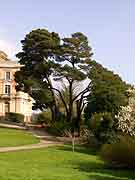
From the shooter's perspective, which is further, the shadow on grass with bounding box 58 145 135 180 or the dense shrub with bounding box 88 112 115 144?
the dense shrub with bounding box 88 112 115 144

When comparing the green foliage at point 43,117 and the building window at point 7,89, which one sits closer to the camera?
the green foliage at point 43,117

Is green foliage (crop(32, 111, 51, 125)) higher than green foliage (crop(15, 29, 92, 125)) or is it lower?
lower

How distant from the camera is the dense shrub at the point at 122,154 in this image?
2605 centimetres

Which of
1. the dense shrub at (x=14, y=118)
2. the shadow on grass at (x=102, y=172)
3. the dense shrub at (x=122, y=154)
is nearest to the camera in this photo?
the shadow on grass at (x=102, y=172)

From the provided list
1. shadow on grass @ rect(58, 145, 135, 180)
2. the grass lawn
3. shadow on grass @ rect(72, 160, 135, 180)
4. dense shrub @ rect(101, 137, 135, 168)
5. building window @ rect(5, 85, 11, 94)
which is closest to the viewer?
shadow on grass @ rect(72, 160, 135, 180)

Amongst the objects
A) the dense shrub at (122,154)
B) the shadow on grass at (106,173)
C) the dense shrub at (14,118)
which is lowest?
the shadow on grass at (106,173)

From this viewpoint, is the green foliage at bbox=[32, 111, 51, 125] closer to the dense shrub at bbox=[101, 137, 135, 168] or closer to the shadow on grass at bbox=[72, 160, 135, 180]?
the shadow on grass at bbox=[72, 160, 135, 180]

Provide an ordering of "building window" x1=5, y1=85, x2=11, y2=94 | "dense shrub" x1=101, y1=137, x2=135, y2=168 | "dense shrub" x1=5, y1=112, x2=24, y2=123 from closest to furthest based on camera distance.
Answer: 1. "dense shrub" x1=101, y1=137, x2=135, y2=168
2. "dense shrub" x1=5, y1=112, x2=24, y2=123
3. "building window" x1=5, y1=85, x2=11, y2=94

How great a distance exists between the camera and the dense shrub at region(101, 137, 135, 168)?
1025 inches

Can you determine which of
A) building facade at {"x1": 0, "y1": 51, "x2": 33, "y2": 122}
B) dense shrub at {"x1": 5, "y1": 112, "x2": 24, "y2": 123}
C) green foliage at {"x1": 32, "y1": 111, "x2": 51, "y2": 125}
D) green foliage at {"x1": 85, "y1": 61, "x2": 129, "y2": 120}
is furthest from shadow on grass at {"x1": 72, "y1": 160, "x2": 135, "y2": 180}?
building facade at {"x1": 0, "y1": 51, "x2": 33, "y2": 122}

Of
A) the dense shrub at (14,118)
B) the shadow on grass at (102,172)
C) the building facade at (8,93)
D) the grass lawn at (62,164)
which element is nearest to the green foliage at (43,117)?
the dense shrub at (14,118)

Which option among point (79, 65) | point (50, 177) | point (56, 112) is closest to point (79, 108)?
point (56, 112)

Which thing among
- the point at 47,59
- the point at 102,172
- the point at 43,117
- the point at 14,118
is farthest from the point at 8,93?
the point at 102,172

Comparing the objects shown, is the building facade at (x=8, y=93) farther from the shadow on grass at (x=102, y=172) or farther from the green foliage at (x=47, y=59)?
the shadow on grass at (x=102, y=172)
